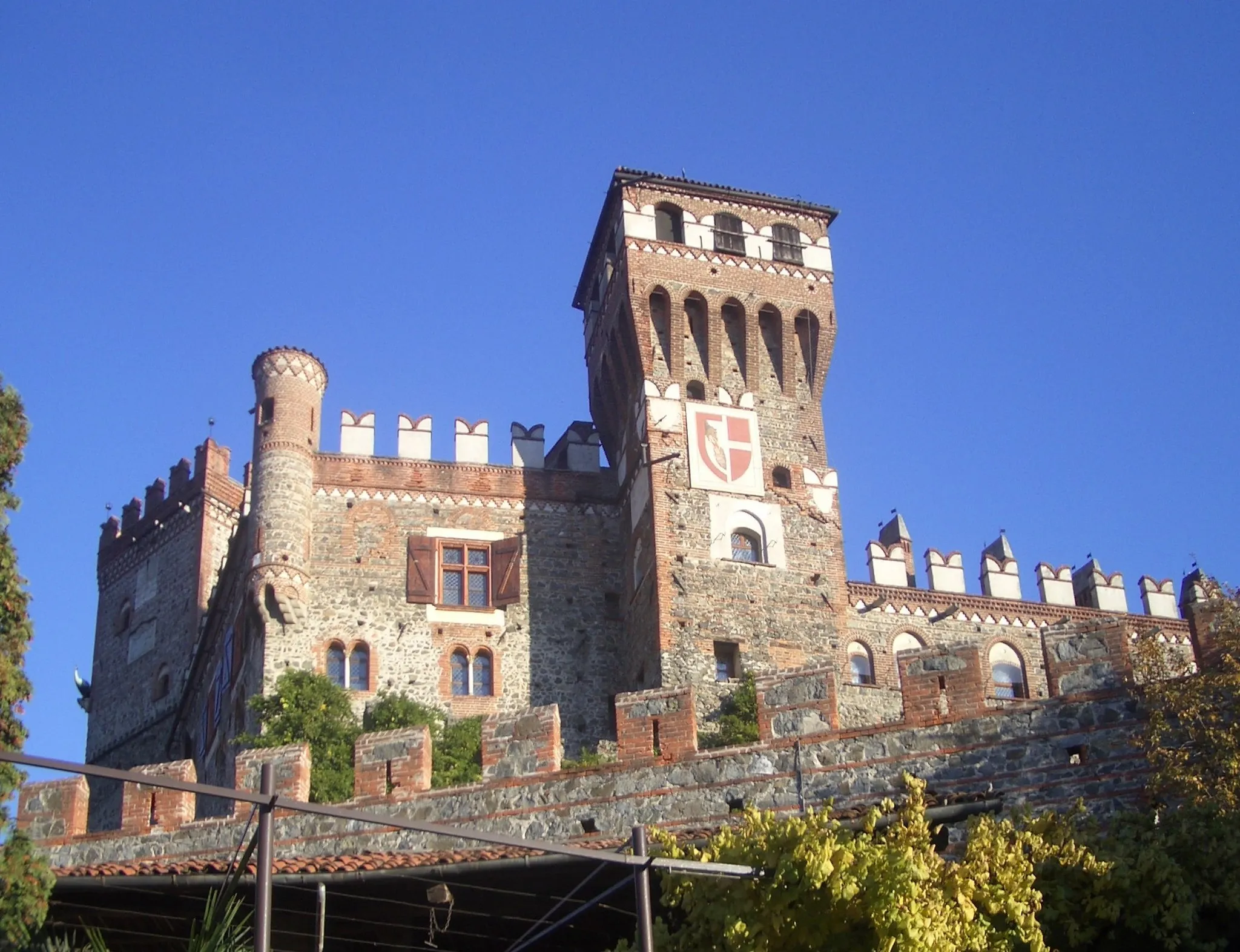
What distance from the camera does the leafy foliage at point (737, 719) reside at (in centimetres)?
2655

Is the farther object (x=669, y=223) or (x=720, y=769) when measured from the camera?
(x=669, y=223)

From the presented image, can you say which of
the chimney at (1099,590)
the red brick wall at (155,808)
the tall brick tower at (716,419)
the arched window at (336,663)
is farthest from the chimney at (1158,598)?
→ the red brick wall at (155,808)

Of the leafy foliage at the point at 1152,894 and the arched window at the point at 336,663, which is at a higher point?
the arched window at the point at 336,663

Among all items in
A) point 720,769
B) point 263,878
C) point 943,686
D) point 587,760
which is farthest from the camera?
point 587,760

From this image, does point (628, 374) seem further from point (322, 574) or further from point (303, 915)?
point (303, 915)

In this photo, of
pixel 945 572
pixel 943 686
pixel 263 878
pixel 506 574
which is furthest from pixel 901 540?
pixel 263 878

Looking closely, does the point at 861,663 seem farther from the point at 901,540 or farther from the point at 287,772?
the point at 287,772

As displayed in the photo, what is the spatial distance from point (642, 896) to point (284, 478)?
2219cm

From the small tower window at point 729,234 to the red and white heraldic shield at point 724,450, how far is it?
340 cm

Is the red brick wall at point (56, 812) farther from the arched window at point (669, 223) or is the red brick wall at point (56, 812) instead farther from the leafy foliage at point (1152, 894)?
the arched window at point (669, 223)

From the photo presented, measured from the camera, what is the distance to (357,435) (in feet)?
111

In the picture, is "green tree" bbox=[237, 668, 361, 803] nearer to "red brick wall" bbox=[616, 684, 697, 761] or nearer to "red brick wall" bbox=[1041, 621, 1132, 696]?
"red brick wall" bbox=[616, 684, 697, 761]

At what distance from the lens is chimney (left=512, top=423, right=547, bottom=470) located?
113ft

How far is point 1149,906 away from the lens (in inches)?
532
